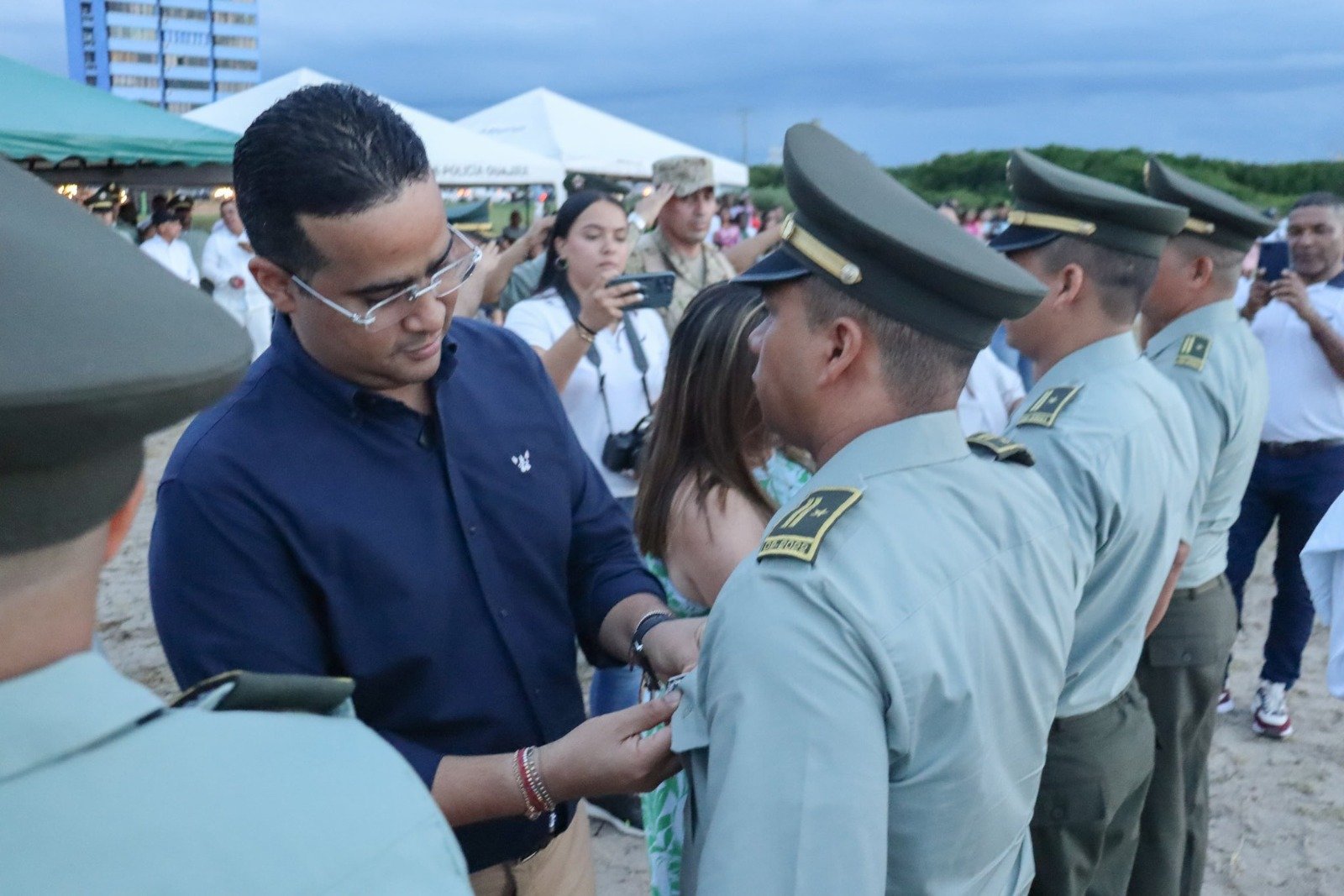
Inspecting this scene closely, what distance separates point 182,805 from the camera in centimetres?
75

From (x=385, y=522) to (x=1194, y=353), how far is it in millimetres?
2839

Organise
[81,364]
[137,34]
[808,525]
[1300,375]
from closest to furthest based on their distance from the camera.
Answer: [81,364]
[808,525]
[1300,375]
[137,34]

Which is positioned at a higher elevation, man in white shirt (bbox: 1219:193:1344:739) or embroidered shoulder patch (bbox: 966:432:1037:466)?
embroidered shoulder patch (bbox: 966:432:1037:466)

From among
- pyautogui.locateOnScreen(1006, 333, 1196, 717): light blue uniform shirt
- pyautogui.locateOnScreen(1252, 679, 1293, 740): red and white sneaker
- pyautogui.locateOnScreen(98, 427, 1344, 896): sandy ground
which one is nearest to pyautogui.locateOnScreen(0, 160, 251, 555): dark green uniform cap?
pyautogui.locateOnScreen(1006, 333, 1196, 717): light blue uniform shirt

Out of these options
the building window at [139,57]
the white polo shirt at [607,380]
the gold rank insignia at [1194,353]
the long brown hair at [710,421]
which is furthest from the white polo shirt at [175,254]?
the building window at [139,57]

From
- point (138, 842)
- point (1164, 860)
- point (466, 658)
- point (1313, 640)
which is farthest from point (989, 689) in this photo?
point (1313, 640)

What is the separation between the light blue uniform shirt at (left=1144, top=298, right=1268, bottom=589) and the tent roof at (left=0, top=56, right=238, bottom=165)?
7.24 metres

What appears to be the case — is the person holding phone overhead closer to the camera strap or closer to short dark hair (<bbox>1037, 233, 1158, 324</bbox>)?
the camera strap

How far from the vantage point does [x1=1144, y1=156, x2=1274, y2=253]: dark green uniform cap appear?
3625mm

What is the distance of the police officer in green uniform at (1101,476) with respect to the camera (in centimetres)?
244

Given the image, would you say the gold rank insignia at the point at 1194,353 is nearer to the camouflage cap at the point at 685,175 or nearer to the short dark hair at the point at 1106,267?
the short dark hair at the point at 1106,267

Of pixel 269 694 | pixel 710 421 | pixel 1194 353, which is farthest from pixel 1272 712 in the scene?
pixel 269 694

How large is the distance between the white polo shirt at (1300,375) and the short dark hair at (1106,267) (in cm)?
242

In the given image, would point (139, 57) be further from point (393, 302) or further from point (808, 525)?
point (808, 525)
